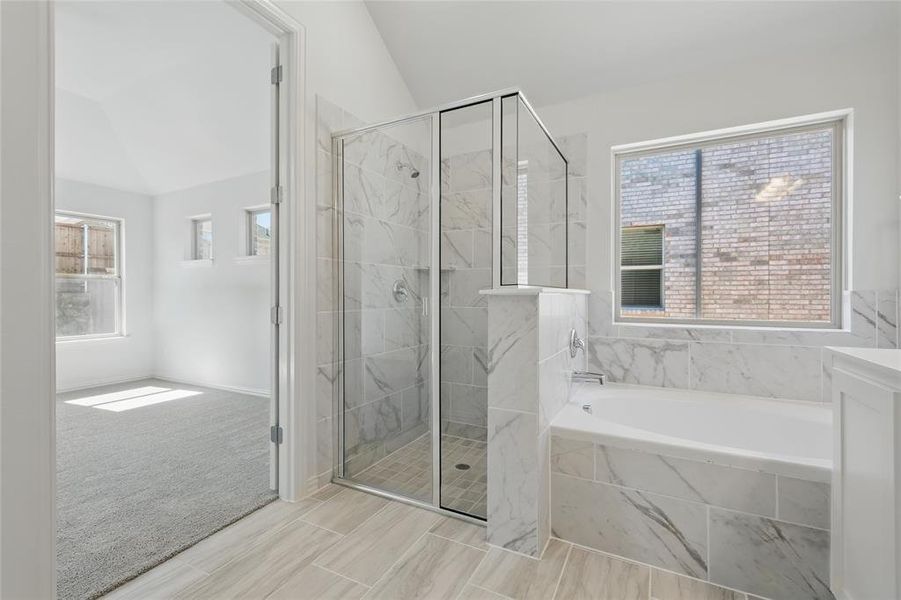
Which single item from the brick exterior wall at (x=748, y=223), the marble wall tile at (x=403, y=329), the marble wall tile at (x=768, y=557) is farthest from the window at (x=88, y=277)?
the marble wall tile at (x=768, y=557)

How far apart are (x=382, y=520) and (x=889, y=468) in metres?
1.74

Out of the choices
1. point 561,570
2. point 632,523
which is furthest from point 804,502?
point 561,570

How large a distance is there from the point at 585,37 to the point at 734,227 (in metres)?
1.47

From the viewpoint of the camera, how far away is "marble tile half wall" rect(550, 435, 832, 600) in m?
1.37

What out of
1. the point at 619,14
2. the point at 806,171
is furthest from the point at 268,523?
the point at 806,171

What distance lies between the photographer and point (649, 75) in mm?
2473

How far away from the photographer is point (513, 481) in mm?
1668

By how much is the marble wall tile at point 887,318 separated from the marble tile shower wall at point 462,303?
6.60 feet

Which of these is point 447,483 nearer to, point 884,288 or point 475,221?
point 475,221

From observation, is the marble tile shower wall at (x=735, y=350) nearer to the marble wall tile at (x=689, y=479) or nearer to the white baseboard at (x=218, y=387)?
the marble wall tile at (x=689, y=479)

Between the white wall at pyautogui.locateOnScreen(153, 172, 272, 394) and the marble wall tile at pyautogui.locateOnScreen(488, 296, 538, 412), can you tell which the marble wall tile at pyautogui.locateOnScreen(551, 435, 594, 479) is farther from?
the white wall at pyautogui.locateOnScreen(153, 172, 272, 394)

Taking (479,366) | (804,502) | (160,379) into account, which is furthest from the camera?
(160,379)

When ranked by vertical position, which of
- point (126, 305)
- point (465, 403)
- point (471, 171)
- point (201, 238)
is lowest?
point (465, 403)

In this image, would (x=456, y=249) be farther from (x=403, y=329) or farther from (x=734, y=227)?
(x=734, y=227)
